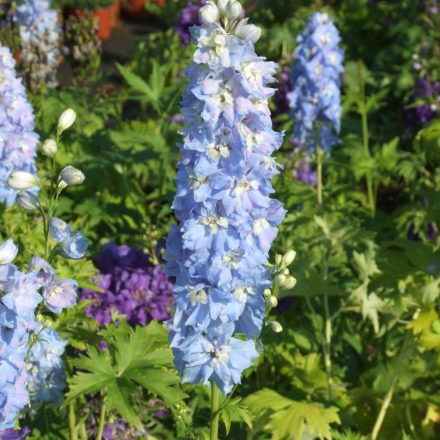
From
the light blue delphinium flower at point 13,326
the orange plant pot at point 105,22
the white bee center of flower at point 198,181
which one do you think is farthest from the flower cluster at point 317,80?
the orange plant pot at point 105,22

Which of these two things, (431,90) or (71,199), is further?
(431,90)

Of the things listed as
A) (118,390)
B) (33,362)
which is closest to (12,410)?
(118,390)

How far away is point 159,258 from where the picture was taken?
12.0ft

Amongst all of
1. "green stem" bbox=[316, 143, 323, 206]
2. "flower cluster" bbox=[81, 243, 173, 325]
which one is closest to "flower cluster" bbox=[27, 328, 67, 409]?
"flower cluster" bbox=[81, 243, 173, 325]

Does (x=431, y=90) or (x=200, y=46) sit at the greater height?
(x=200, y=46)

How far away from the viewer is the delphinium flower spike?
13.5 ft

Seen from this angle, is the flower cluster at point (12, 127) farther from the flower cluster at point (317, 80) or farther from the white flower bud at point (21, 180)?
the flower cluster at point (317, 80)

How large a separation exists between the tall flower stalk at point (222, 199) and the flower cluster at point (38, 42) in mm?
3020

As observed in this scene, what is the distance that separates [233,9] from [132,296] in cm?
160

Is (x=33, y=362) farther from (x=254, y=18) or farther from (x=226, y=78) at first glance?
(x=254, y=18)

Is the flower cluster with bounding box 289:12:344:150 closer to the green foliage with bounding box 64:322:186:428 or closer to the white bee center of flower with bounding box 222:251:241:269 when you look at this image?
the green foliage with bounding box 64:322:186:428

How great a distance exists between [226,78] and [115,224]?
2.48 meters

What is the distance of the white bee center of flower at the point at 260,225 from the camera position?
2.04m

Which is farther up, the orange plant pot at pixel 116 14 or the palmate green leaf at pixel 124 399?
the palmate green leaf at pixel 124 399
